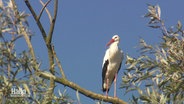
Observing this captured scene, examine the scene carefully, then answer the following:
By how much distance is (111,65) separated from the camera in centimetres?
1503

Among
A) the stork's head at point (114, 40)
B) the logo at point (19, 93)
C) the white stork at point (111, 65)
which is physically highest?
the stork's head at point (114, 40)

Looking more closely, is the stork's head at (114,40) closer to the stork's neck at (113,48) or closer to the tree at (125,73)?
the stork's neck at (113,48)

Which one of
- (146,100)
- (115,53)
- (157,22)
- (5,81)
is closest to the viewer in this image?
(5,81)

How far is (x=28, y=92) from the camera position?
6.15 metres

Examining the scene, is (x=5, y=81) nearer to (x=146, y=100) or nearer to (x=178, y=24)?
(x=146, y=100)

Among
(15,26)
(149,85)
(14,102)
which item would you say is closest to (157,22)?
(149,85)

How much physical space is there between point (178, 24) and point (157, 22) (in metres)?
0.33

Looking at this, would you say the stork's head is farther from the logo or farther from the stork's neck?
the logo

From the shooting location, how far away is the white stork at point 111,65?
1495 centimetres

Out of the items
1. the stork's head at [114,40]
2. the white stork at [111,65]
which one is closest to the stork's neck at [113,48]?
the white stork at [111,65]

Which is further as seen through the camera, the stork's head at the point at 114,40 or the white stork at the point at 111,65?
the stork's head at the point at 114,40

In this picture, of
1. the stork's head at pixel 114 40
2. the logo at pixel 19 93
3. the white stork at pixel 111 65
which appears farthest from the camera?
the stork's head at pixel 114 40

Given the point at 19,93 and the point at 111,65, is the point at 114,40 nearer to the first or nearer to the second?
the point at 111,65

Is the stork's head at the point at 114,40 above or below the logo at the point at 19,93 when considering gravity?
above
